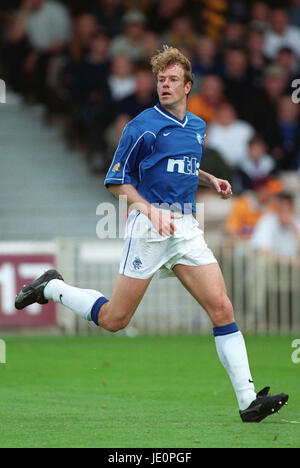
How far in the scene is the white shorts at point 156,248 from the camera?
288 inches

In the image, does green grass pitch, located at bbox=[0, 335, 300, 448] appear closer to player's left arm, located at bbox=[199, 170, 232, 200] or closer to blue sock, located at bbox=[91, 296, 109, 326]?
blue sock, located at bbox=[91, 296, 109, 326]

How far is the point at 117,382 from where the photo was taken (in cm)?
927

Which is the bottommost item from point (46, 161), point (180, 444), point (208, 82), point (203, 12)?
point (180, 444)

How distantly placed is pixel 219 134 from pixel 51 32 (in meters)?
3.38

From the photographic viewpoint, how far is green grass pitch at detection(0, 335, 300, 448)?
6.48 metres

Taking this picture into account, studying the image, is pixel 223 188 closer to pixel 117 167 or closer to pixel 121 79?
pixel 117 167

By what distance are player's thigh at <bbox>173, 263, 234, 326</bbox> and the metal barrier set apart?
611 centimetres

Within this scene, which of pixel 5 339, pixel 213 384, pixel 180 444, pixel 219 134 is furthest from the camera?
pixel 219 134

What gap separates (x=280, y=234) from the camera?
13883 millimetres

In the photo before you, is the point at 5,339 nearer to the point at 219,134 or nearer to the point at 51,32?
the point at 219,134

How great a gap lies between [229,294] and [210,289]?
249 inches

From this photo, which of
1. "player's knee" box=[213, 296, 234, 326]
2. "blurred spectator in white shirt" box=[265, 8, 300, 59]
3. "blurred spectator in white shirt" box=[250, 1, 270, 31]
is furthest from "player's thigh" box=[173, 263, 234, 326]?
"blurred spectator in white shirt" box=[250, 1, 270, 31]

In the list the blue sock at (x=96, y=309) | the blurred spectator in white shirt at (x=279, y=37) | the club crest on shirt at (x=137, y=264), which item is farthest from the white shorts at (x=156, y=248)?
the blurred spectator in white shirt at (x=279, y=37)

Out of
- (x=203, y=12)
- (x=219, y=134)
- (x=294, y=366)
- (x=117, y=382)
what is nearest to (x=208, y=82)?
(x=219, y=134)
